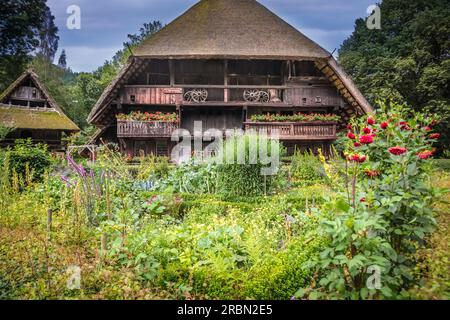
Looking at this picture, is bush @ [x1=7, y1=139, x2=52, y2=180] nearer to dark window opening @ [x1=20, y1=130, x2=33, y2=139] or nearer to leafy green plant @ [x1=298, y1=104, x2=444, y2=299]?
leafy green plant @ [x1=298, y1=104, x2=444, y2=299]

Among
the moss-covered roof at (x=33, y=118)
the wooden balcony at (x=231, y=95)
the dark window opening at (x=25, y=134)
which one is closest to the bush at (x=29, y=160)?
the wooden balcony at (x=231, y=95)

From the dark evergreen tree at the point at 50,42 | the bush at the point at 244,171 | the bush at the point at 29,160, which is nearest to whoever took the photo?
the bush at the point at 244,171

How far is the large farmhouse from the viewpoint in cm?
A: 1700

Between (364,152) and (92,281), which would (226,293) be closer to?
(92,281)

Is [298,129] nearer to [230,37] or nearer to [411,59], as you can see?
[230,37]

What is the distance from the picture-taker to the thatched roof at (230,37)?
16844 millimetres

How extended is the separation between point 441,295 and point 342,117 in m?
18.5

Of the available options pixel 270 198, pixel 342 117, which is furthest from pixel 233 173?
pixel 342 117

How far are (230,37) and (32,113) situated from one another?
607 inches

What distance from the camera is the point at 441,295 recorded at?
255 centimetres

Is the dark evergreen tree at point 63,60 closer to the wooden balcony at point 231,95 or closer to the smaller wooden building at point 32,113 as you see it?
the smaller wooden building at point 32,113

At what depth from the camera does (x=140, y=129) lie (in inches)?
670

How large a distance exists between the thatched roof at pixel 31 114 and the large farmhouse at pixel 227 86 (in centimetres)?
611

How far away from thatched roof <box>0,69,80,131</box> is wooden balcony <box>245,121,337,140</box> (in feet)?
49.1
